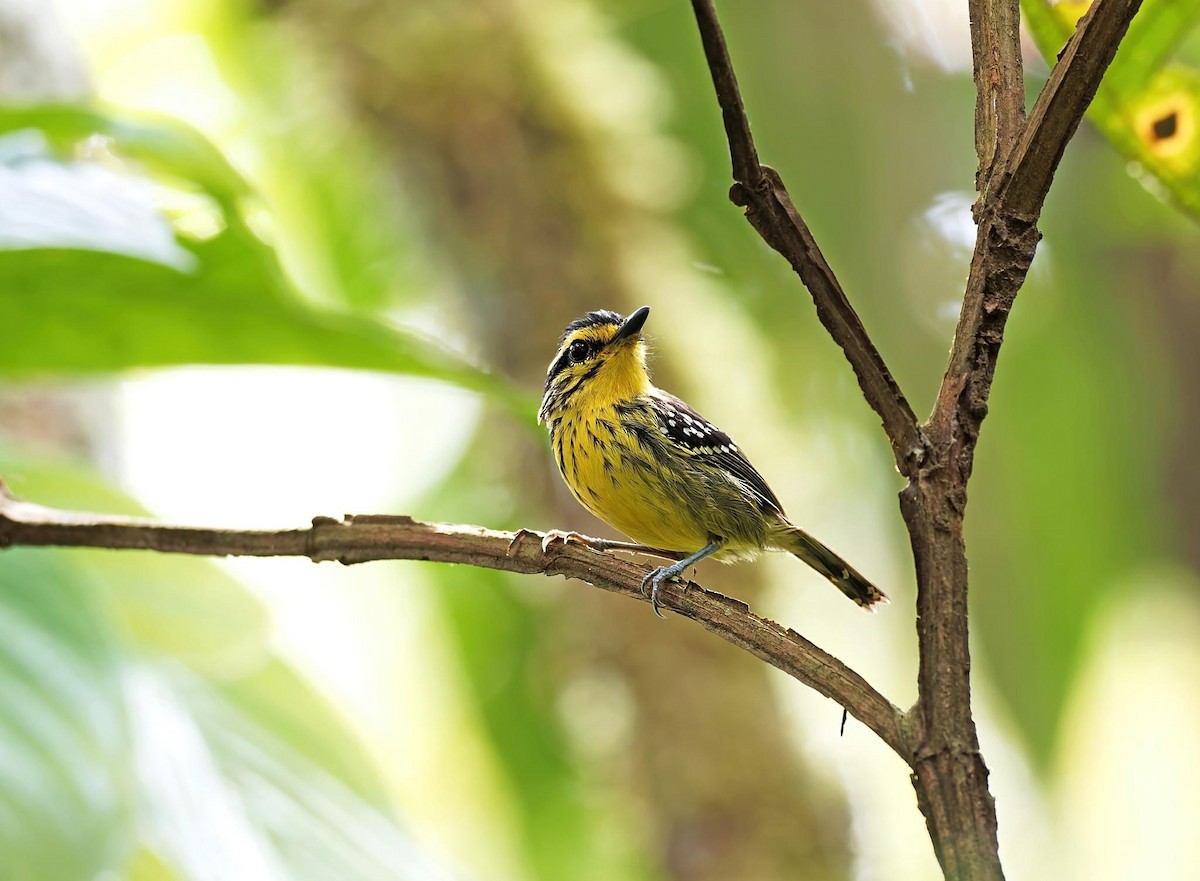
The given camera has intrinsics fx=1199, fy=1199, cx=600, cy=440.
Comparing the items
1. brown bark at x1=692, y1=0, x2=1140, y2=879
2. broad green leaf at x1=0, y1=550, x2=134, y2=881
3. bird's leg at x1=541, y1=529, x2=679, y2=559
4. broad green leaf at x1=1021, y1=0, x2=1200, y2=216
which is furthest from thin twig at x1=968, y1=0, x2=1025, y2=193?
broad green leaf at x1=0, y1=550, x2=134, y2=881

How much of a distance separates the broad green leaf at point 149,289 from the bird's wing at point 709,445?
59cm

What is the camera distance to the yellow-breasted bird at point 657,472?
199cm

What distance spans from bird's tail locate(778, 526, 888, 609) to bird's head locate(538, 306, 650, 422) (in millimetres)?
466

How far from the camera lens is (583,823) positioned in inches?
166

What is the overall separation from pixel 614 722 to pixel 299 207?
2.44 metres

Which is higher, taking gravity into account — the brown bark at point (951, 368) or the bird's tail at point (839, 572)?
the bird's tail at point (839, 572)

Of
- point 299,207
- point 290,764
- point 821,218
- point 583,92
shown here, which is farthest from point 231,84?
point 290,764

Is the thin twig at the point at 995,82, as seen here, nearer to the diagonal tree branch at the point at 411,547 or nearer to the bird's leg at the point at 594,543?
the diagonal tree branch at the point at 411,547

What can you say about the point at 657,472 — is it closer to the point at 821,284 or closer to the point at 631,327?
the point at 631,327

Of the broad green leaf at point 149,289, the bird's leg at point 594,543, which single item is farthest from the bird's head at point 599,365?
the broad green leaf at point 149,289

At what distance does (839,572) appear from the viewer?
6.36ft

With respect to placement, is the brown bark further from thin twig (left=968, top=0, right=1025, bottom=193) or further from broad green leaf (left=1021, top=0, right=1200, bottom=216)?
broad green leaf (left=1021, top=0, right=1200, bottom=216)

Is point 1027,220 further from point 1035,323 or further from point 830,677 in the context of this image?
point 1035,323

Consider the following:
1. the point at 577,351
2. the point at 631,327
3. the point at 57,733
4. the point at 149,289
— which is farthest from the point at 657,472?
the point at 57,733
